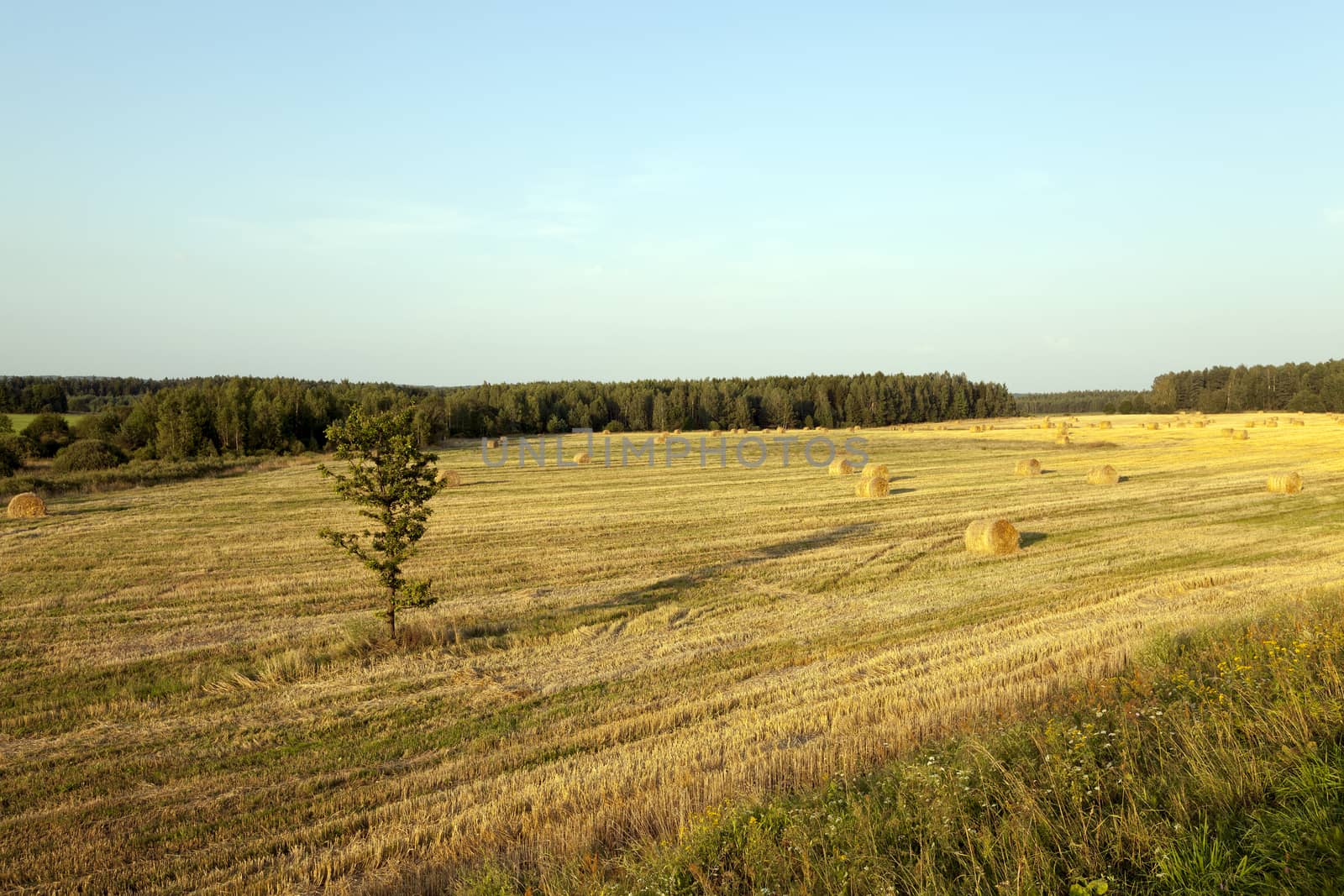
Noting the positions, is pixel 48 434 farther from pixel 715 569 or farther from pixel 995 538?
pixel 995 538

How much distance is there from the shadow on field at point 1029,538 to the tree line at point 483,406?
53.9 metres

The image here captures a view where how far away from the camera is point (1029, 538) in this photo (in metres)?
20.7

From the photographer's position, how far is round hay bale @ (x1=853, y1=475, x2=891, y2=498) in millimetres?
30297

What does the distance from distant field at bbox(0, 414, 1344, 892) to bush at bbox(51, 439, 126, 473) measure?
3104 centimetres

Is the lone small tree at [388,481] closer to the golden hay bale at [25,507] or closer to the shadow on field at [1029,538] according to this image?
the shadow on field at [1029,538]

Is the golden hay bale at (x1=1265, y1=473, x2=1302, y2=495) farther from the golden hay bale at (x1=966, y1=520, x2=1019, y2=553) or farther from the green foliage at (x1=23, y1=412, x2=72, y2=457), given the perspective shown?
the green foliage at (x1=23, y1=412, x2=72, y2=457)

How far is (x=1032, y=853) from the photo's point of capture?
4.34 m

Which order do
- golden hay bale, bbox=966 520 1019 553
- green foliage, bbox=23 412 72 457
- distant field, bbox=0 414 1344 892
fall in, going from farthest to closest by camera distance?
1. green foliage, bbox=23 412 72 457
2. golden hay bale, bbox=966 520 1019 553
3. distant field, bbox=0 414 1344 892

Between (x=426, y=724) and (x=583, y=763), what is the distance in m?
2.56

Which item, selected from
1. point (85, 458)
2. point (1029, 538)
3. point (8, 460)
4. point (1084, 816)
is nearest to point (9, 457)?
point (8, 460)

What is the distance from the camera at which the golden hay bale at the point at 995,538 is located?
61.8ft

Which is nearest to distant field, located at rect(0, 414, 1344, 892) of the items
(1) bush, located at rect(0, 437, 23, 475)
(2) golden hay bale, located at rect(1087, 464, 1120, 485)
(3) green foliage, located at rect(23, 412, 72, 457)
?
(2) golden hay bale, located at rect(1087, 464, 1120, 485)

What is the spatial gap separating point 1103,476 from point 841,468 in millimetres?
12091

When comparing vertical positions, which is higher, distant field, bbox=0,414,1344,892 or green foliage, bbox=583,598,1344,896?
green foliage, bbox=583,598,1344,896
